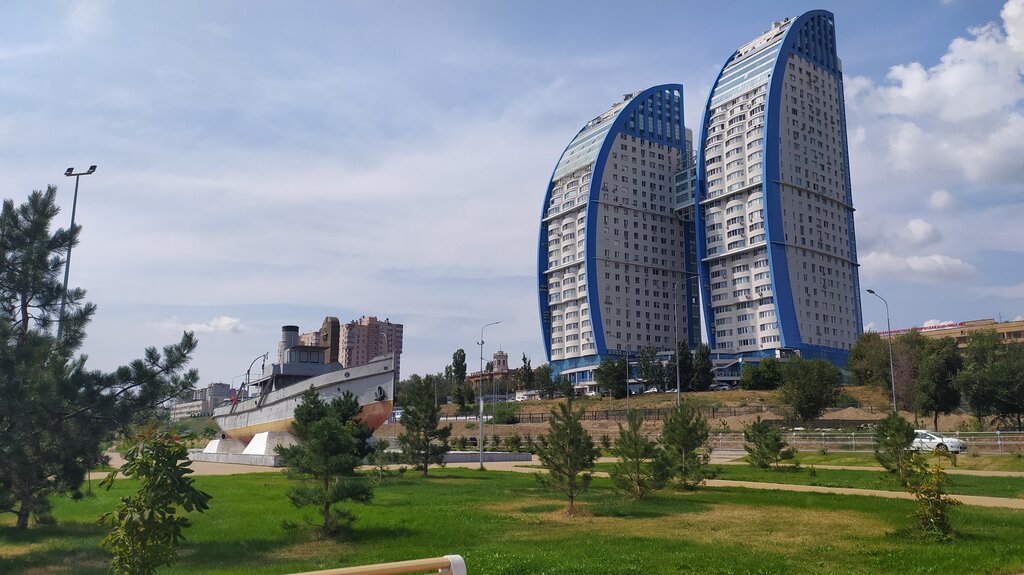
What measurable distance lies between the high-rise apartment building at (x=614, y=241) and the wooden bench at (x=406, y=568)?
113 meters

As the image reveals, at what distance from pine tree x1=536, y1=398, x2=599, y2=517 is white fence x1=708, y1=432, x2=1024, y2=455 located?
2470 centimetres

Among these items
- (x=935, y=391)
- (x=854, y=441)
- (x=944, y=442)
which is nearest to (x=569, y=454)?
(x=944, y=442)

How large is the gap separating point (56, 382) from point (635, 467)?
1556 cm

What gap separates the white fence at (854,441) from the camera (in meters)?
33.1

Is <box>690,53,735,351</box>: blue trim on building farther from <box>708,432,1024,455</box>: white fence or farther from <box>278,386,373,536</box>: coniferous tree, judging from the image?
<box>278,386,373,536</box>: coniferous tree

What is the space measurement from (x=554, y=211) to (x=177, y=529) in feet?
413

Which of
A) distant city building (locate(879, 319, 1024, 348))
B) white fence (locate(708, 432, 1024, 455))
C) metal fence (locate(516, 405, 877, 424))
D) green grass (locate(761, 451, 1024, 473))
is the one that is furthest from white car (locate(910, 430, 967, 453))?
distant city building (locate(879, 319, 1024, 348))

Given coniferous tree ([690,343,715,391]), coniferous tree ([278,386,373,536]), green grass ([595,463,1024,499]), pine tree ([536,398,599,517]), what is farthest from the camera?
coniferous tree ([690,343,715,391])

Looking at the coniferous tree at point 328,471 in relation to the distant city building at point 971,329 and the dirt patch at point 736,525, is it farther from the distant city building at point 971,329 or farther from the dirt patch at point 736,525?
the distant city building at point 971,329

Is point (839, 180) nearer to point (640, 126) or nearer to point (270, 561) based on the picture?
point (640, 126)

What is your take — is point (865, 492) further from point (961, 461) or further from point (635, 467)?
point (961, 461)

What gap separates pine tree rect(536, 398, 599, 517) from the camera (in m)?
18.8

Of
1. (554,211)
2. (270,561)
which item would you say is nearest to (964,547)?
(270,561)

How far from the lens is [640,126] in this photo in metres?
131
